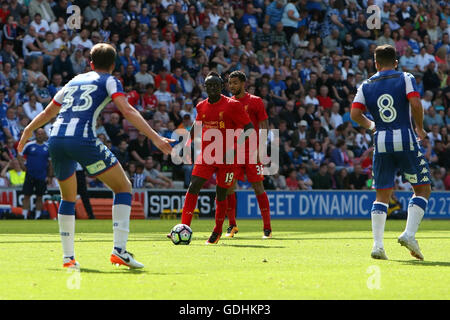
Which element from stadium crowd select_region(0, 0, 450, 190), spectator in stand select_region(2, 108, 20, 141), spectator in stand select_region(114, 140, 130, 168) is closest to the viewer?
spectator in stand select_region(2, 108, 20, 141)

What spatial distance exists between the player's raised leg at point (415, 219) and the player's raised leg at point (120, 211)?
3272 mm

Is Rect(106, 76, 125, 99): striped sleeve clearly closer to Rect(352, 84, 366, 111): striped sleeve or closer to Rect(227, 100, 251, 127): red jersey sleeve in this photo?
Rect(352, 84, 366, 111): striped sleeve

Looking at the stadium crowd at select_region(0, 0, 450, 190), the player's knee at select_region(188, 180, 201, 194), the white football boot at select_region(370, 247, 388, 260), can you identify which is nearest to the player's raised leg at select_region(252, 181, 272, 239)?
the player's knee at select_region(188, 180, 201, 194)

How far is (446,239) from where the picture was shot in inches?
604

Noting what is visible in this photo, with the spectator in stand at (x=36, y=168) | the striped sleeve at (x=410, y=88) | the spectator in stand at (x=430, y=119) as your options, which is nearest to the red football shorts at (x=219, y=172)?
the striped sleeve at (x=410, y=88)

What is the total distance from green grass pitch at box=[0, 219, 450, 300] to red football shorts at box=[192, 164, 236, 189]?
96 centimetres

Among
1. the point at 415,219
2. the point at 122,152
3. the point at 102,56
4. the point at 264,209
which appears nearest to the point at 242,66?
the point at 122,152

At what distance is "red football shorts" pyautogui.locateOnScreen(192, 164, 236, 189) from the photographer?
13.2m

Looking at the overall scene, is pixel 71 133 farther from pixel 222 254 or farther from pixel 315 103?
pixel 315 103

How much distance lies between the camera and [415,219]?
1055cm

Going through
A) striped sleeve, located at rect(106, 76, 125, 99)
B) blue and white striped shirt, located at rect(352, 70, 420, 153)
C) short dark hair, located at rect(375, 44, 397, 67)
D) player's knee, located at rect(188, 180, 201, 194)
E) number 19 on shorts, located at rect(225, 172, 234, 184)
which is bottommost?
player's knee, located at rect(188, 180, 201, 194)

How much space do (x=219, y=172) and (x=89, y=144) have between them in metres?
4.59

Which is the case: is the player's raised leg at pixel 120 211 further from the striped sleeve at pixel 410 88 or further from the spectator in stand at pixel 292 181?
the spectator in stand at pixel 292 181

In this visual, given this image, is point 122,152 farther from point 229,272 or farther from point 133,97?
point 229,272
